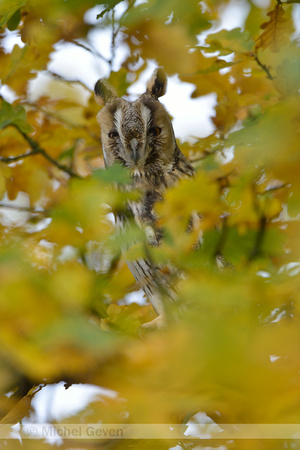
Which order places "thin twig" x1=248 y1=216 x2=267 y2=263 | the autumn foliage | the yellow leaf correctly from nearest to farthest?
the autumn foliage
"thin twig" x1=248 y1=216 x2=267 y2=263
the yellow leaf

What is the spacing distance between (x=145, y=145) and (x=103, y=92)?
12.5 inches

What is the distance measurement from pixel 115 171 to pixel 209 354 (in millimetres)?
445

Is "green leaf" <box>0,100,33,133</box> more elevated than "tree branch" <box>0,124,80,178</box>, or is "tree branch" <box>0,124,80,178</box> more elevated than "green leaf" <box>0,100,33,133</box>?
"tree branch" <box>0,124,80,178</box>

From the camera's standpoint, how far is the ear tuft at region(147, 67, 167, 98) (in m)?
2.35

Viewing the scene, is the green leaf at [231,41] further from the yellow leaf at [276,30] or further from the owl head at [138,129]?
the owl head at [138,129]

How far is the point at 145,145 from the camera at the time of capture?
2.26 meters

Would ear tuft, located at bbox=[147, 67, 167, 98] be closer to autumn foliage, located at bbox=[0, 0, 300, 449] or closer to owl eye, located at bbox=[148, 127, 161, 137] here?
owl eye, located at bbox=[148, 127, 161, 137]

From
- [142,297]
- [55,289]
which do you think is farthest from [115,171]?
[142,297]

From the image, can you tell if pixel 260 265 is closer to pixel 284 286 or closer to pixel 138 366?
pixel 284 286

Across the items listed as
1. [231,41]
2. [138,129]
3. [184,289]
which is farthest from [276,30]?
[184,289]

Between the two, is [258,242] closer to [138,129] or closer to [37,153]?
[138,129]

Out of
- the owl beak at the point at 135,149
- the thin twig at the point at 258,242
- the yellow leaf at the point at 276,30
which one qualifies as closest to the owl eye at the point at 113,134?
the owl beak at the point at 135,149

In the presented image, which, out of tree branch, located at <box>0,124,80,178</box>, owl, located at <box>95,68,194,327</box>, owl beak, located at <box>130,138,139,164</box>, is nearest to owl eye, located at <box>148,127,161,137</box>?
owl, located at <box>95,68,194,327</box>

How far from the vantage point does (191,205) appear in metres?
0.92
